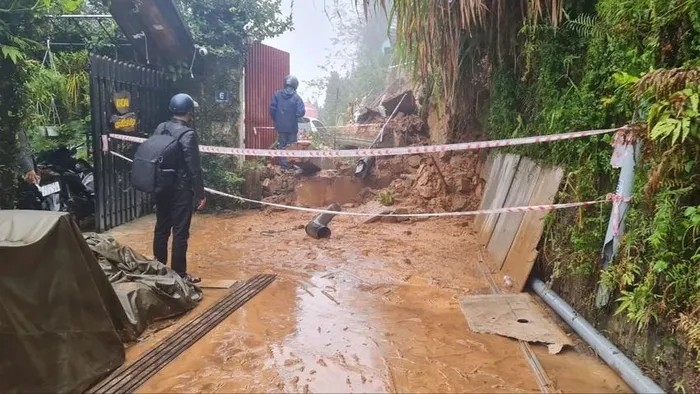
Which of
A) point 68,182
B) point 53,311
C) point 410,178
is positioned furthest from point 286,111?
point 53,311

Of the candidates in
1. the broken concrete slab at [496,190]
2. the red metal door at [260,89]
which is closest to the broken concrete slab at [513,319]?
the broken concrete slab at [496,190]

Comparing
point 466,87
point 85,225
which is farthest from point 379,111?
point 85,225

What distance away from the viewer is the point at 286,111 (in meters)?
10.2

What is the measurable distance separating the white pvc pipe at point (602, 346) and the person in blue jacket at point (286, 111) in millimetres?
6761

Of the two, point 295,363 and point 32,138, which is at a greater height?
point 32,138

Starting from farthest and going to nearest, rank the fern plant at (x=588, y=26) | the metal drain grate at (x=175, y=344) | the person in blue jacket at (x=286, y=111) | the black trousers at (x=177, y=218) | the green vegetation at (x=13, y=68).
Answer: the person in blue jacket at (x=286, y=111)
the green vegetation at (x=13, y=68)
the black trousers at (x=177, y=218)
the fern plant at (x=588, y=26)
the metal drain grate at (x=175, y=344)

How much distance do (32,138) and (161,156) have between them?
4.75 meters

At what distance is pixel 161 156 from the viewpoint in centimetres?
452

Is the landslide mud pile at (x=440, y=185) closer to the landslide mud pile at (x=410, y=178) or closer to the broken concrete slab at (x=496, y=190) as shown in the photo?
the landslide mud pile at (x=410, y=178)

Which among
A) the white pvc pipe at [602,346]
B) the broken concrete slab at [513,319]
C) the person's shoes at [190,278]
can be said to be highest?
the white pvc pipe at [602,346]

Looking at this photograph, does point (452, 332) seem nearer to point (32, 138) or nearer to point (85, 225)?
point (85, 225)

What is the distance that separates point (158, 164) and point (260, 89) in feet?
21.2

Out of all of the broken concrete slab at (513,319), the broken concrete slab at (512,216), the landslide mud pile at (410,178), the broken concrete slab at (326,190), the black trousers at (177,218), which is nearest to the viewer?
the broken concrete slab at (513,319)

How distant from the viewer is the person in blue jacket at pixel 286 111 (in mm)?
10180
